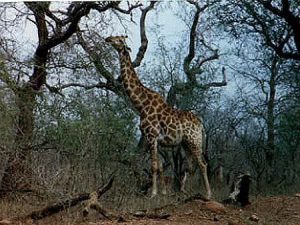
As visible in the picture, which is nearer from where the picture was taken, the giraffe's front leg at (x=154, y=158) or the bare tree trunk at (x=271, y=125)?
the giraffe's front leg at (x=154, y=158)

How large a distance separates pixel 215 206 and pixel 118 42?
53.5 inches

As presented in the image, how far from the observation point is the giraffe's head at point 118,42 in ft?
16.7

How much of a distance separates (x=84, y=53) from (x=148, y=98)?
567 mm

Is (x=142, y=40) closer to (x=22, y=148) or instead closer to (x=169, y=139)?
(x=169, y=139)

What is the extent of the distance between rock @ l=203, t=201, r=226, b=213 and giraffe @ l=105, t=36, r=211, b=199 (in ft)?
1.76

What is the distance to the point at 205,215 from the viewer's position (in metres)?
4.41

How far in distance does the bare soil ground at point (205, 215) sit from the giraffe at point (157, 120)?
0.54 metres

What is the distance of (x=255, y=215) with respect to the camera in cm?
444

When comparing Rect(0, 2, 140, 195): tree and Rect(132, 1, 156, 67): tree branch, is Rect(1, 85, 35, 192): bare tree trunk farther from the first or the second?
Rect(132, 1, 156, 67): tree branch

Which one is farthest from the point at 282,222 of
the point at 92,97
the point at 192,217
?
the point at 92,97

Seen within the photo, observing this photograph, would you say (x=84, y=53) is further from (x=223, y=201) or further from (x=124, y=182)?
(x=223, y=201)

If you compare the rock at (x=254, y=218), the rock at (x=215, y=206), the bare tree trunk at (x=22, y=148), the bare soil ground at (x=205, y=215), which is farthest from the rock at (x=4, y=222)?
the rock at (x=254, y=218)

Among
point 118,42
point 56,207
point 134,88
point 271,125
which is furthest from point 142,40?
point 56,207

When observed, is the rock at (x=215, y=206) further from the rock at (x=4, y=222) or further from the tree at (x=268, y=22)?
the tree at (x=268, y=22)
